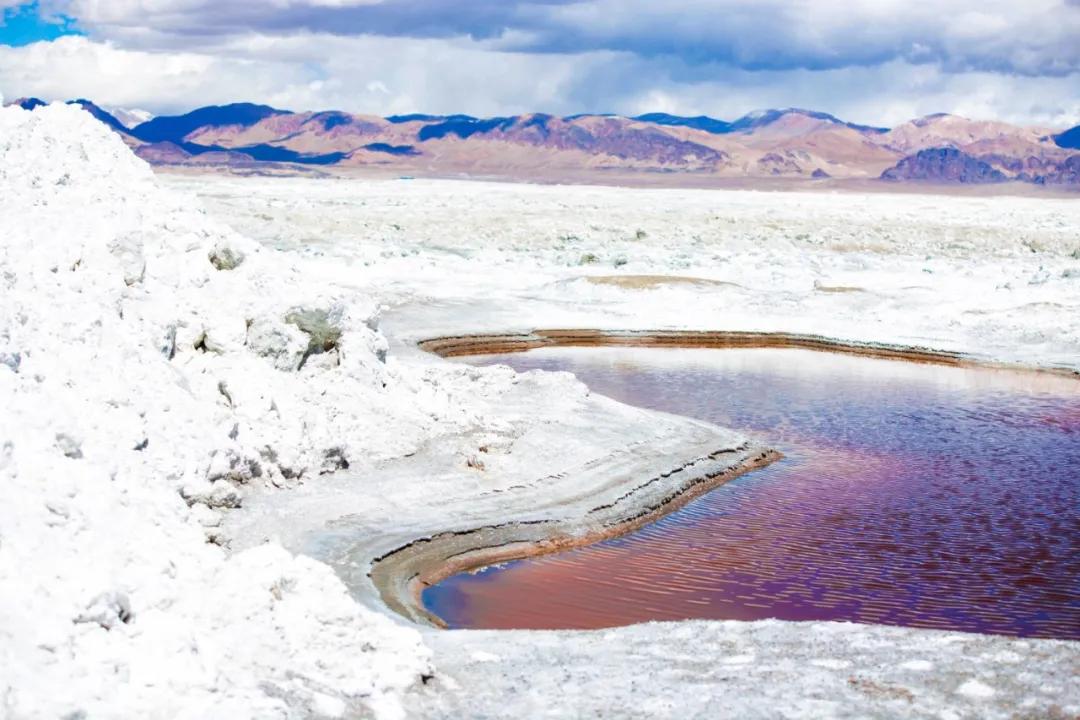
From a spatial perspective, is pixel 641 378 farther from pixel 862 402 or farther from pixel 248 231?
pixel 248 231

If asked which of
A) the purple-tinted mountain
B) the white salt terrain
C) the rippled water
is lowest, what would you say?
the rippled water

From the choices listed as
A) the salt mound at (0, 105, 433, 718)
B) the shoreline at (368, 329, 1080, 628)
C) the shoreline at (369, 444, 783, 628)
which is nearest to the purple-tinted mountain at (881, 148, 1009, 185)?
the shoreline at (368, 329, 1080, 628)

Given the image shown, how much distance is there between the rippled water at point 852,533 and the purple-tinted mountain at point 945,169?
176948 mm

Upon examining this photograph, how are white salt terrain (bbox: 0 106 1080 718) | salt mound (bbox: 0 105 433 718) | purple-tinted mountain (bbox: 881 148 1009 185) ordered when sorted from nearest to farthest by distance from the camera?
1. salt mound (bbox: 0 105 433 718)
2. white salt terrain (bbox: 0 106 1080 718)
3. purple-tinted mountain (bbox: 881 148 1009 185)

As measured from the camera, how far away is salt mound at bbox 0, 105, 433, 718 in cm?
724

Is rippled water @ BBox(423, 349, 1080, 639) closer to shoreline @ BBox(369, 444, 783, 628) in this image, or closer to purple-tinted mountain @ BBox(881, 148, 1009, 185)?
shoreline @ BBox(369, 444, 783, 628)

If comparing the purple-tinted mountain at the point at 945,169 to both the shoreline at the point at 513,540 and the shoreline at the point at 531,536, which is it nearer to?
the shoreline at the point at 531,536

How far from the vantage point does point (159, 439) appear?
1134cm

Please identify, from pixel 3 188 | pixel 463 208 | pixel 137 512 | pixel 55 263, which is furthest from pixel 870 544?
pixel 463 208

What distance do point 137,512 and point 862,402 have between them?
46.0 ft

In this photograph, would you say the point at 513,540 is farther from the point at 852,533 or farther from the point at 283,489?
the point at 852,533

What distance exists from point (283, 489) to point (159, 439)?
5.01 ft

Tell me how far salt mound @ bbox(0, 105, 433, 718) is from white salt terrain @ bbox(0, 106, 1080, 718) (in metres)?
0.02

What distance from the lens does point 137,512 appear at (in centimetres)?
915
